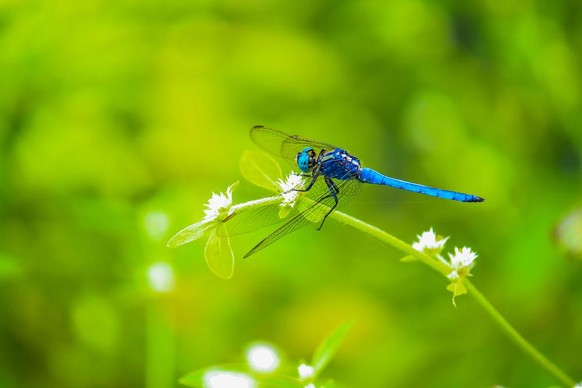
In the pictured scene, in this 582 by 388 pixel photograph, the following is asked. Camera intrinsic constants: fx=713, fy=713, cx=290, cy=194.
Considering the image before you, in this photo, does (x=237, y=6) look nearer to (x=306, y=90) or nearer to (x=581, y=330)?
(x=306, y=90)

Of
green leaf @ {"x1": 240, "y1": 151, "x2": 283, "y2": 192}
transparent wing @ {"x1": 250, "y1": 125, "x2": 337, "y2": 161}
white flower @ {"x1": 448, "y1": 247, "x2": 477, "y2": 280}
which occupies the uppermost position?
transparent wing @ {"x1": 250, "y1": 125, "x2": 337, "y2": 161}

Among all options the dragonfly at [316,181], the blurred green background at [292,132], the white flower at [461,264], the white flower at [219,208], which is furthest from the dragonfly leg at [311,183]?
the blurred green background at [292,132]

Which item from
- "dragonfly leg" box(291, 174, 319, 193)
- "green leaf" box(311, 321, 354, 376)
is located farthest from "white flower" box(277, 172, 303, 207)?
"green leaf" box(311, 321, 354, 376)

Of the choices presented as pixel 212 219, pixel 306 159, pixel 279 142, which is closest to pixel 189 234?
pixel 212 219

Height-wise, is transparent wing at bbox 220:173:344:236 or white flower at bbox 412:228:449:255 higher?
transparent wing at bbox 220:173:344:236

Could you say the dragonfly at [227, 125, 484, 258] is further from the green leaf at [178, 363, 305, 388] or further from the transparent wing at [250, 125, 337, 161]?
the green leaf at [178, 363, 305, 388]

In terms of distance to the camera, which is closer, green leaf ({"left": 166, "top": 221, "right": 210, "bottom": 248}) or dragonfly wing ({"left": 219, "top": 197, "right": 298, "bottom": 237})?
green leaf ({"left": 166, "top": 221, "right": 210, "bottom": 248})

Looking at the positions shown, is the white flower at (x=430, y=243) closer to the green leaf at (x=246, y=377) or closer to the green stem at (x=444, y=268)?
the green stem at (x=444, y=268)

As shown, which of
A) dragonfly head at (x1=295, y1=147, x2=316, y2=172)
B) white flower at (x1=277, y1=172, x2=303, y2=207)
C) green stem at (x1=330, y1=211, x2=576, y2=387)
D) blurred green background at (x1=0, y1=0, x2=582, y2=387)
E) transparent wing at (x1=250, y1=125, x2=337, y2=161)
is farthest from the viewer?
blurred green background at (x1=0, y1=0, x2=582, y2=387)
